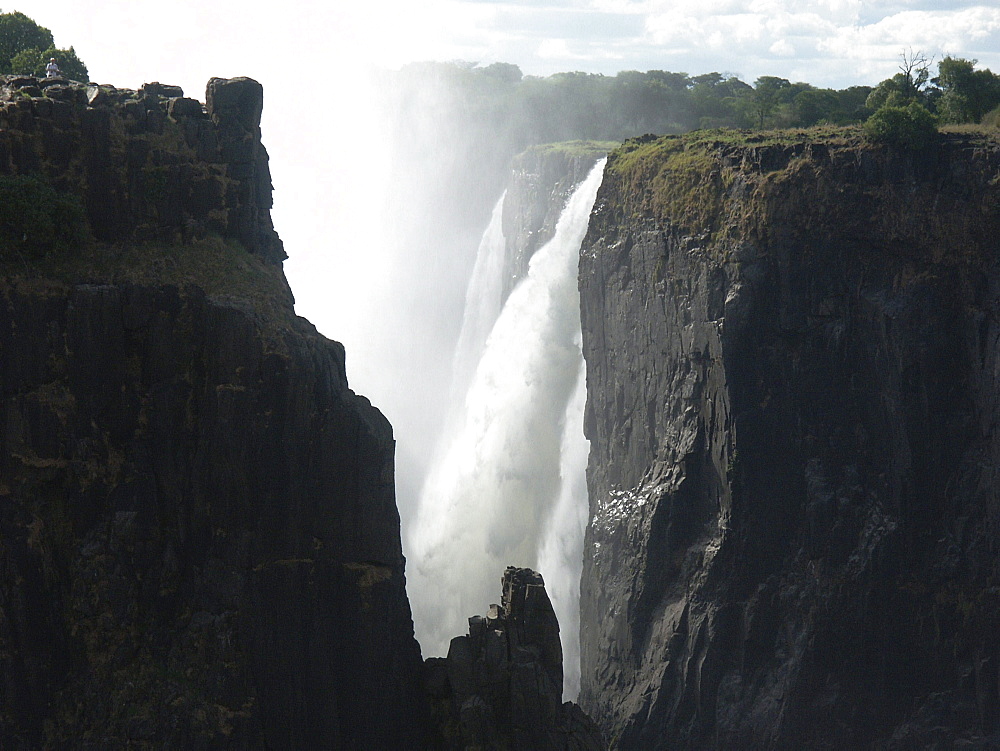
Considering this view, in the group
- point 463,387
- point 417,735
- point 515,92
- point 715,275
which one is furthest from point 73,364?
point 515,92

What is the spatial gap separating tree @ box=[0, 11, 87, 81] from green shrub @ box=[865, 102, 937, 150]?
32.2 m

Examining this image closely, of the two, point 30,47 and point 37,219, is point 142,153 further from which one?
point 30,47

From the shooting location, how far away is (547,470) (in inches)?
2032

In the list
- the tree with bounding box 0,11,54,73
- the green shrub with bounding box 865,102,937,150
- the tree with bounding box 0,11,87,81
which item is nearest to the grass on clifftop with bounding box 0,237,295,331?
the tree with bounding box 0,11,87,81

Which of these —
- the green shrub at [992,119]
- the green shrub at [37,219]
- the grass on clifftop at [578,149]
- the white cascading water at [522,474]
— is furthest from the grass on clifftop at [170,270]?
the grass on clifftop at [578,149]

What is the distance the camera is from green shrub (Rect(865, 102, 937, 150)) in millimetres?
36656

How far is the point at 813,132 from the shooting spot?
132ft

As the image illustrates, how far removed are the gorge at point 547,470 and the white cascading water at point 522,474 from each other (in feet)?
0.79

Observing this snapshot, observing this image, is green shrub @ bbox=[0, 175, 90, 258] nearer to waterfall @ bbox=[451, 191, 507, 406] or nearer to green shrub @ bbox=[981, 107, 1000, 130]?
green shrub @ bbox=[981, 107, 1000, 130]

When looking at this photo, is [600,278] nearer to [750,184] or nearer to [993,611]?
[750,184]

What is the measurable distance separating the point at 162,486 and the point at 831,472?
74.8 feet

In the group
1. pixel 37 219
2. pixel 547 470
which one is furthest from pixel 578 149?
pixel 37 219

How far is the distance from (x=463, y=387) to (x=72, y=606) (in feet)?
142

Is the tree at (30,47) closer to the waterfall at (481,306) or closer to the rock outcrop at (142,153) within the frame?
the rock outcrop at (142,153)
